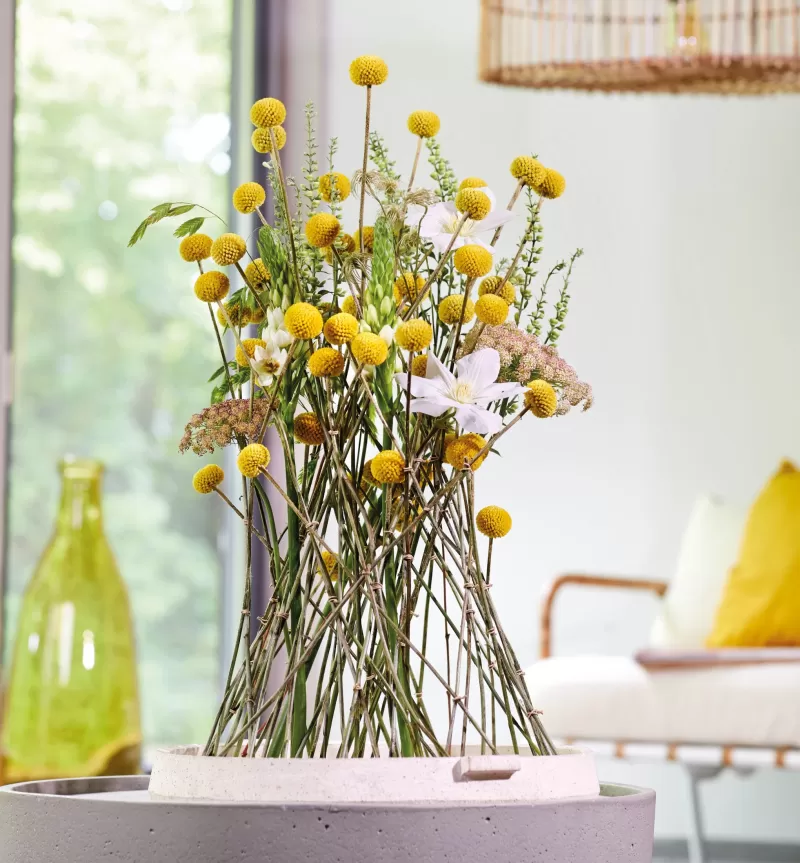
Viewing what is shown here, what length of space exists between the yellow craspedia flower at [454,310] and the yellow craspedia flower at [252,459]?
0.15m

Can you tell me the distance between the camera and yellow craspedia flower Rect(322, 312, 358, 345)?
2.31ft

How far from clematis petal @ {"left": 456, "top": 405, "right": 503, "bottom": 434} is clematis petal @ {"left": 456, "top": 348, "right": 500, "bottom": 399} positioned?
1 cm

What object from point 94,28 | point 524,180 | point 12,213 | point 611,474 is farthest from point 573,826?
point 611,474

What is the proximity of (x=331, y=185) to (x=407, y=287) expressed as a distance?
8 centimetres

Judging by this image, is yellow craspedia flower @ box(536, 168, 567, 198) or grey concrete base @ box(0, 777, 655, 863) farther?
yellow craspedia flower @ box(536, 168, 567, 198)

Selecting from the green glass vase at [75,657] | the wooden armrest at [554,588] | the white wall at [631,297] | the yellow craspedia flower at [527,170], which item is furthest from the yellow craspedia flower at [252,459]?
the white wall at [631,297]

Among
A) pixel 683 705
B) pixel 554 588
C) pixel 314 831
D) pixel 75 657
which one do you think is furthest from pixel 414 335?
pixel 554 588

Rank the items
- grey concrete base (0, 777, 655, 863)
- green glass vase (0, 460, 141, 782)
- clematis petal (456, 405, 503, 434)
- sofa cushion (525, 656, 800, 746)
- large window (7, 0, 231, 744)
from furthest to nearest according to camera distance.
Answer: large window (7, 0, 231, 744)
sofa cushion (525, 656, 800, 746)
green glass vase (0, 460, 141, 782)
clematis petal (456, 405, 503, 434)
grey concrete base (0, 777, 655, 863)

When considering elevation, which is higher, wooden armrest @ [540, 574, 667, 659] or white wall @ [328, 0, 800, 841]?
white wall @ [328, 0, 800, 841]

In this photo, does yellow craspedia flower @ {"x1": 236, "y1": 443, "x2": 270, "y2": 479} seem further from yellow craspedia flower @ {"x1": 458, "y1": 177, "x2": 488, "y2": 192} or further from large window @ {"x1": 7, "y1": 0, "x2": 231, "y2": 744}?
large window @ {"x1": 7, "y1": 0, "x2": 231, "y2": 744}

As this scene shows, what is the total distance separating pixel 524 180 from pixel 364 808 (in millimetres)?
375

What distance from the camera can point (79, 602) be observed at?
7.11 feet

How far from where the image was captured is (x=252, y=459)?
2.37 ft

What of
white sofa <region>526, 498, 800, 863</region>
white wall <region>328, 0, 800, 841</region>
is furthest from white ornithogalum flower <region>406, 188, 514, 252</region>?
white wall <region>328, 0, 800, 841</region>
